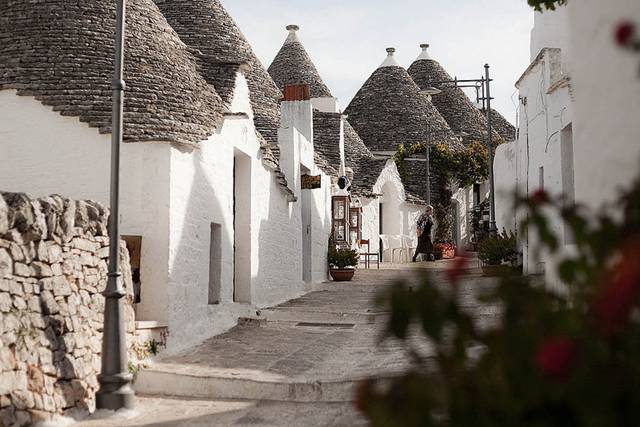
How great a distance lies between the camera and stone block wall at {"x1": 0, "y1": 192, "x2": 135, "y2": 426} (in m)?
6.08

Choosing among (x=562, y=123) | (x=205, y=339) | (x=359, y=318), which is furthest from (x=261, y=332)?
(x=562, y=123)

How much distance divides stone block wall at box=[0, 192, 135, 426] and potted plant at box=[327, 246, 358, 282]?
11634 millimetres

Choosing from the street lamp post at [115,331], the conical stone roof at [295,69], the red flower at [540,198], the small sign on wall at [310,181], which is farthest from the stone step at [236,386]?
the conical stone roof at [295,69]

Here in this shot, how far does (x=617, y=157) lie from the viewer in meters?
4.60

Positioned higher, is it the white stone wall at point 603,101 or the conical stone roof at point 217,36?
the conical stone roof at point 217,36

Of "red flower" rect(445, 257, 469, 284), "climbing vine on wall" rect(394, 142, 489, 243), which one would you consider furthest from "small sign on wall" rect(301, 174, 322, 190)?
"red flower" rect(445, 257, 469, 284)

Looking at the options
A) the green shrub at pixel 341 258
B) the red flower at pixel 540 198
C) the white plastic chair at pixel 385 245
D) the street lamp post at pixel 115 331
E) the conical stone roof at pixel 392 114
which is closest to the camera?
the red flower at pixel 540 198

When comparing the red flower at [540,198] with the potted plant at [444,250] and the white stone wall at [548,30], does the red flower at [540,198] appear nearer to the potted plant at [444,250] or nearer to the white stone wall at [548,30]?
the white stone wall at [548,30]

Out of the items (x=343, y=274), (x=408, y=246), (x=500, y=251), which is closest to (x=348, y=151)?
(x=408, y=246)

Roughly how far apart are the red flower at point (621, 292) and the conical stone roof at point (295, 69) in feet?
80.8

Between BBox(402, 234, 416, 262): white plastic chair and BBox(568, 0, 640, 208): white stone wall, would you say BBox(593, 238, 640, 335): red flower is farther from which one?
BBox(402, 234, 416, 262): white plastic chair

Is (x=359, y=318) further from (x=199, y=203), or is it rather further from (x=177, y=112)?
(x=177, y=112)

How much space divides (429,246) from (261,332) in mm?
14774

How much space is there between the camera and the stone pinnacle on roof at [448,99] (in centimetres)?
3769
